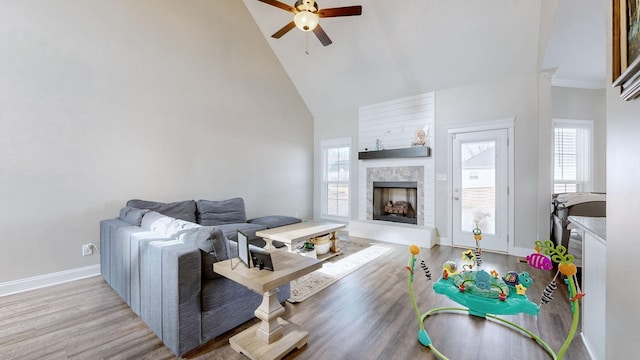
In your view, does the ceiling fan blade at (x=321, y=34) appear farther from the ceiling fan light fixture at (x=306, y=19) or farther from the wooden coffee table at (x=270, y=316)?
the wooden coffee table at (x=270, y=316)

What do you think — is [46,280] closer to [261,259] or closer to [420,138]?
[261,259]

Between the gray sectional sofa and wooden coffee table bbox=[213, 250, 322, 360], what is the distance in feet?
0.54

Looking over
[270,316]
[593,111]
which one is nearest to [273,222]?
[270,316]

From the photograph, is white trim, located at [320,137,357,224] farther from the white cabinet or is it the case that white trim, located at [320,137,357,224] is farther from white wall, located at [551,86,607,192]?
the white cabinet

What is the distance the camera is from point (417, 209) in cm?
498

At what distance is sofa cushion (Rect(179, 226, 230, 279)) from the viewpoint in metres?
1.84

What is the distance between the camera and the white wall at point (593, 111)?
14.9 feet

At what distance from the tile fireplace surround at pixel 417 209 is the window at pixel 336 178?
0.55 meters

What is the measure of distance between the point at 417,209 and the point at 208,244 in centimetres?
413

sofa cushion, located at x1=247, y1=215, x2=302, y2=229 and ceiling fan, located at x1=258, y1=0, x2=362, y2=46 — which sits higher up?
ceiling fan, located at x1=258, y1=0, x2=362, y2=46

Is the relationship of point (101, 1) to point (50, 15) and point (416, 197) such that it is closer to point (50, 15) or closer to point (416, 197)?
point (50, 15)

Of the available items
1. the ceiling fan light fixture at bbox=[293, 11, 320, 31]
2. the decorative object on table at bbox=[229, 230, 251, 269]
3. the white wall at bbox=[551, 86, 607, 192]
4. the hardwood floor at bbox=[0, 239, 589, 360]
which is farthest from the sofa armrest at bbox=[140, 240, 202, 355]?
the white wall at bbox=[551, 86, 607, 192]

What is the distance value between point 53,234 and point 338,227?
3.49m

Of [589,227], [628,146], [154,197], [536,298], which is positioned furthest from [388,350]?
[154,197]
